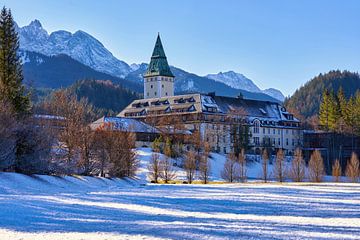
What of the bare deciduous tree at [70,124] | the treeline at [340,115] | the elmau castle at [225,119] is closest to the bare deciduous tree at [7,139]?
the bare deciduous tree at [70,124]

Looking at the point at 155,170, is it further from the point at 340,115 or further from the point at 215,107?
the point at 340,115

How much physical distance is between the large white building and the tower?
20.5 m

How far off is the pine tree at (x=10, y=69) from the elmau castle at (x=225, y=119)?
147ft

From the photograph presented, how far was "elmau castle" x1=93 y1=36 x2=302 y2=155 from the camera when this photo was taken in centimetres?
11181

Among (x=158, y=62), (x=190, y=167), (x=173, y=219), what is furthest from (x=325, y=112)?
(x=173, y=219)

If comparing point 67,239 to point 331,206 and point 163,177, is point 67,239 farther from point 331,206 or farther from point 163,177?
point 163,177

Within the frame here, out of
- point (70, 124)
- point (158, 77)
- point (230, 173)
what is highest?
point (158, 77)

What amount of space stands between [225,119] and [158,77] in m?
37.8

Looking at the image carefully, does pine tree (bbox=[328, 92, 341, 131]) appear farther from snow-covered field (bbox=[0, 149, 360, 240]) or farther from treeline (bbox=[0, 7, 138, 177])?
snow-covered field (bbox=[0, 149, 360, 240])

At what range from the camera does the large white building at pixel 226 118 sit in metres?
113

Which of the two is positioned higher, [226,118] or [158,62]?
[158,62]

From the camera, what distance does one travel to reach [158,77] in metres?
148

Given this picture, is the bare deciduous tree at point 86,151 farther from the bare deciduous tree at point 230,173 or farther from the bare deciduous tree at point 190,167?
the bare deciduous tree at point 230,173

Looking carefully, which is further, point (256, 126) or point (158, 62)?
point (158, 62)
